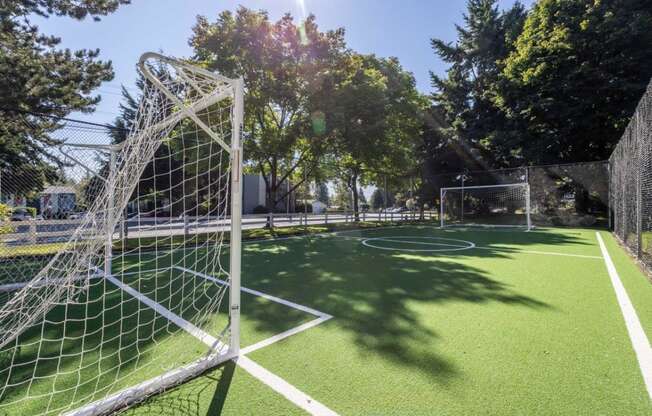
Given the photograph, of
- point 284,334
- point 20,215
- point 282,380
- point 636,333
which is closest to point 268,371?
point 282,380

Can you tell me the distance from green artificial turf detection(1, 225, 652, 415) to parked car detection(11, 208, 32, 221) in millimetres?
4238

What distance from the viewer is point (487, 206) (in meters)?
18.4

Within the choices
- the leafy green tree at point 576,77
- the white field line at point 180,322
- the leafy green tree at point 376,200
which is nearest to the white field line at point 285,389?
the white field line at point 180,322

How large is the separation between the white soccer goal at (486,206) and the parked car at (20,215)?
1586 cm

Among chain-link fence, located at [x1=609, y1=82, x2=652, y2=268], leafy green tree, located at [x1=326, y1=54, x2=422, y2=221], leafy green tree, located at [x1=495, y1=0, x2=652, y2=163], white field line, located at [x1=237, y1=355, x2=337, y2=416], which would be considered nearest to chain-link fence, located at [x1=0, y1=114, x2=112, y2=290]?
white field line, located at [x1=237, y1=355, x2=337, y2=416]

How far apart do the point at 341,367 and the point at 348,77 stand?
11.9 meters

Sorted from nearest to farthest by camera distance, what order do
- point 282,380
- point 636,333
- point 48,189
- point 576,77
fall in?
point 282,380
point 636,333
point 48,189
point 576,77

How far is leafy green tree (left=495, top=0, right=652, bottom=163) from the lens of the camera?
1424cm

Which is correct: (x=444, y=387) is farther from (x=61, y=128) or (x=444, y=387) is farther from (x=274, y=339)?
(x=61, y=128)

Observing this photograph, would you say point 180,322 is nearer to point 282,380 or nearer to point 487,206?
point 282,380

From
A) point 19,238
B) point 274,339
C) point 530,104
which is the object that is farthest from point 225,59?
point 530,104

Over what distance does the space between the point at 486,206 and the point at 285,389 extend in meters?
19.4

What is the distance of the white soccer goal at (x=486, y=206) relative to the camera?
1630cm

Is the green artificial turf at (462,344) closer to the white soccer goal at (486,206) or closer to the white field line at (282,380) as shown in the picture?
the white field line at (282,380)
